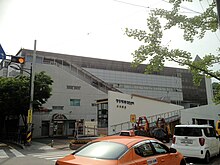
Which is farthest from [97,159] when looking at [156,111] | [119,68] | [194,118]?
[119,68]

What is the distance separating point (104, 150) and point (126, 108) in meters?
22.7

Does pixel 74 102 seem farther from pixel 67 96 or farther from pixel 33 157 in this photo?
pixel 33 157

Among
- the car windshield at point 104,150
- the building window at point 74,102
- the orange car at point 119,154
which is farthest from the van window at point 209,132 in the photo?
the building window at point 74,102

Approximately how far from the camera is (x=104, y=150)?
489 centimetres

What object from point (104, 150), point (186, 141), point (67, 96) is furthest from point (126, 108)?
point (104, 150)

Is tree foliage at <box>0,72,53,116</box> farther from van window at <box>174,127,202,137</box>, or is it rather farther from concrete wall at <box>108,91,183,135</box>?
van window at <box>174,127,202,137</box>

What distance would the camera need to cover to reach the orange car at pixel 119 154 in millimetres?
4480

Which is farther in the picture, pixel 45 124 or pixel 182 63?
pixel 45 124

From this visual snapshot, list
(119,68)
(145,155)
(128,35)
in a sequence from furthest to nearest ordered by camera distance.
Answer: (119,68) < (128,35) < (145,155)

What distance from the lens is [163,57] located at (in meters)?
11.5

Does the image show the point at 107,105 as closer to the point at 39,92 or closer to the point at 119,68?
the point at 39,92

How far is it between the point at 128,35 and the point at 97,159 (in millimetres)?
8859

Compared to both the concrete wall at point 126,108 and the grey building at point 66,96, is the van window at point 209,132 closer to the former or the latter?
the concrete wall at point 126,108

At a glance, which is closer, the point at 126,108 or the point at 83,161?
the point at 83,161
